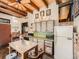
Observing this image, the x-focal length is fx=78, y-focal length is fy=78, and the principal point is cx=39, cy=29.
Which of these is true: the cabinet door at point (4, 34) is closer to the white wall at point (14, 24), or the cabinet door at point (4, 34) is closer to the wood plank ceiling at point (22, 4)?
the white wall at point (14, 24)

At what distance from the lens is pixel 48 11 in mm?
4770

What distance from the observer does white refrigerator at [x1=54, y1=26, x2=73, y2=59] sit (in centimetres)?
297

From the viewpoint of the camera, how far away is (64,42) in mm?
3141

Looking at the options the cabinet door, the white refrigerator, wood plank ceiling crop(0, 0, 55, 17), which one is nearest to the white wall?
the cabinet door

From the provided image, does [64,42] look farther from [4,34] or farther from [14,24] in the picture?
[14,24]

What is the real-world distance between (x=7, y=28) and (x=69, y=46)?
514 cm

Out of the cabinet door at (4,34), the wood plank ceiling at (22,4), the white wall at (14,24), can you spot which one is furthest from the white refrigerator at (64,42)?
the white wall at (14,24)

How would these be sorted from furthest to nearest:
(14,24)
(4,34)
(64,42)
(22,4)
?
(14,24), (4,34), (22,4), (64,42)

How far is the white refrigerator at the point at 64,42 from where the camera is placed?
2.97 m

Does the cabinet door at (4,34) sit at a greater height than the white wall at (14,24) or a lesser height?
lesser

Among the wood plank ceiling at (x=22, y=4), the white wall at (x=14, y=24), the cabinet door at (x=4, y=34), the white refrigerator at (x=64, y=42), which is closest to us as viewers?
the white refrigerator at (x=64, y=42)

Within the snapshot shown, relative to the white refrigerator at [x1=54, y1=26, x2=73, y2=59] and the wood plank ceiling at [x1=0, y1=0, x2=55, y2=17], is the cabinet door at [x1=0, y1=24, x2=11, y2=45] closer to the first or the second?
the wood plank ceiling at [x1=0, y1=0, x2=55, y2=17]

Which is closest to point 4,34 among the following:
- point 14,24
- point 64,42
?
point 14,24

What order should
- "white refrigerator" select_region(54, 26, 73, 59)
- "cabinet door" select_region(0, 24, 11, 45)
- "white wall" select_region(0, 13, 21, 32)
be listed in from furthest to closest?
"white wall" select_region(0, 13, 21, 32) → "cabinet door" select_region(0, 24, 11, 45) → "white refrigerator" select_region(54, 26, 73, 59)
